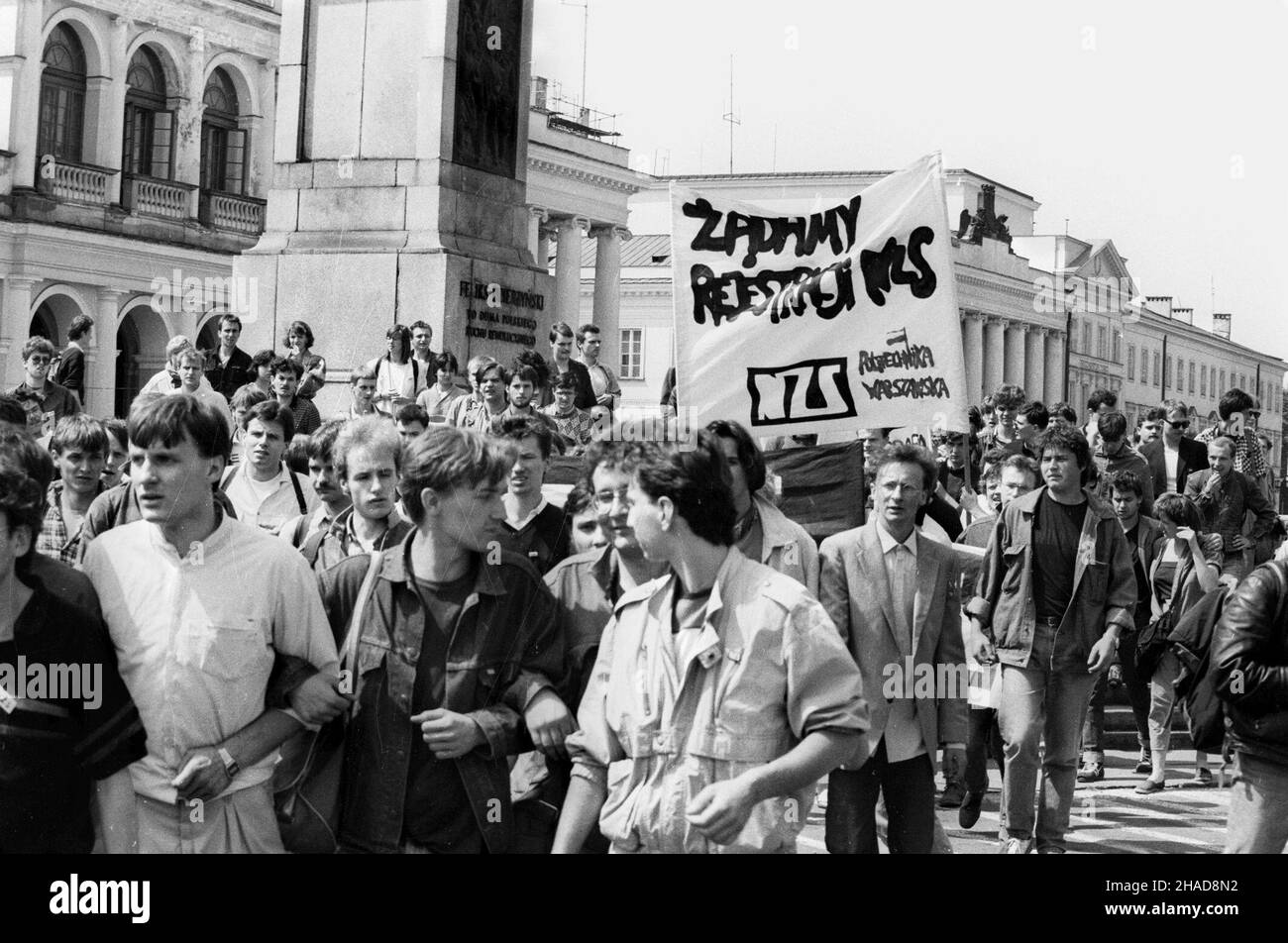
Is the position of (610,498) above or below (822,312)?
below

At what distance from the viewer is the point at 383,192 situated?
15.4 m

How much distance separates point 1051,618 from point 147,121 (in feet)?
154

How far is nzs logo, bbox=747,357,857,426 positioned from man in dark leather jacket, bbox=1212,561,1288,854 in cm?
246

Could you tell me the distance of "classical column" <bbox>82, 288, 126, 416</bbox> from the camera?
1874 inches

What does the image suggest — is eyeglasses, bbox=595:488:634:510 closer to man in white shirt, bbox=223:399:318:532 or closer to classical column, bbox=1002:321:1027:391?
man in white shirt, bbox=223:399:318:532

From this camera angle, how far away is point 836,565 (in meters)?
7.47

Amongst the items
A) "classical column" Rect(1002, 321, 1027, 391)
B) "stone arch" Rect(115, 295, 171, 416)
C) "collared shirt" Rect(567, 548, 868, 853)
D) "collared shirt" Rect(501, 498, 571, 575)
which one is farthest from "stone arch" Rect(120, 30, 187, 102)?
"classical column" Rect(1002, 321, 1027, 391)

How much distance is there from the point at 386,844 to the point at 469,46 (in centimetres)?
1139

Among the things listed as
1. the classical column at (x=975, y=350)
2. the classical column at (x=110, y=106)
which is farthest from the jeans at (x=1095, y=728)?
the classical column at (x=975, y=350)

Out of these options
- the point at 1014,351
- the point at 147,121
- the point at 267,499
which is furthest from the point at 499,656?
the point at 1014,351

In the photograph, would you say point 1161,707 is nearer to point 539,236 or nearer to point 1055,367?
point 539,236
